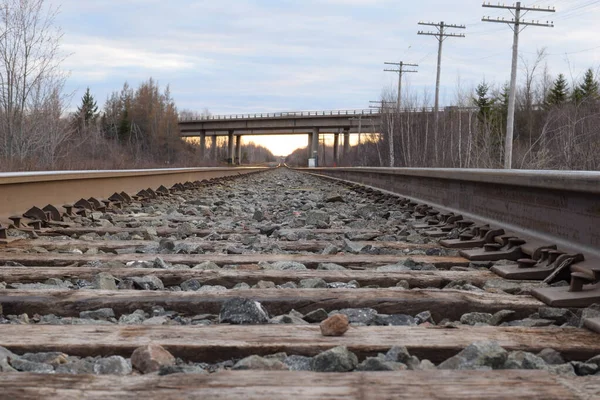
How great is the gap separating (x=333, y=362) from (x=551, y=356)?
2.31 ft

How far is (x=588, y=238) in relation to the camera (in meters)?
3.06

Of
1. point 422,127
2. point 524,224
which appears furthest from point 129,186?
point 422,127

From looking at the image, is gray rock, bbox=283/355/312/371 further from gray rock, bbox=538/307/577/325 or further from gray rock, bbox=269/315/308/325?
gray rock, bbox=538/307/577/325

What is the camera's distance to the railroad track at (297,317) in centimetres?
154

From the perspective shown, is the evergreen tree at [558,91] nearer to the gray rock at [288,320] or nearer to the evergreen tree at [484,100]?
the evergreen tree at [484,100]

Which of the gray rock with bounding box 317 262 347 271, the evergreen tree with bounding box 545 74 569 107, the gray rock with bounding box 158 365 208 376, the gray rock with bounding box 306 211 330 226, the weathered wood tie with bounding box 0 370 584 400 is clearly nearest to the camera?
the weathered wood tie with bounding box 0 370 584 400

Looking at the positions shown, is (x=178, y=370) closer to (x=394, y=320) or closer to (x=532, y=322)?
(x=394, y=320)

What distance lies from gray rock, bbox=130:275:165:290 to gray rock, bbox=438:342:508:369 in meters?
1.61

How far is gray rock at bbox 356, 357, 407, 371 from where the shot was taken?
1.74m

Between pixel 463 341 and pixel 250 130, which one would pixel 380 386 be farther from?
pixel 250 130

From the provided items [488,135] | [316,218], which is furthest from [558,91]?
[316,218]

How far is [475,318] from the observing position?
96.7 inches

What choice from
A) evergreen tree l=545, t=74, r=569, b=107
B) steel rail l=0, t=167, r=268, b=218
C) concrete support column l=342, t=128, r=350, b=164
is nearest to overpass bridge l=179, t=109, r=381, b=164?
concrete support column l=342, t=128, r=350, b=164

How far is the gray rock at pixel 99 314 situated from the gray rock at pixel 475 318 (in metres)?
1.39
